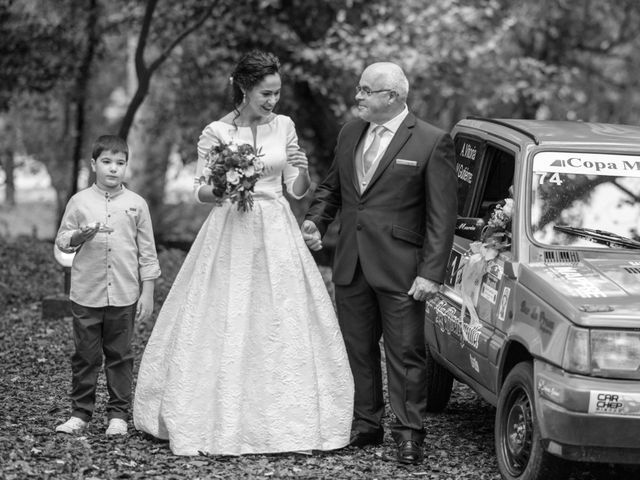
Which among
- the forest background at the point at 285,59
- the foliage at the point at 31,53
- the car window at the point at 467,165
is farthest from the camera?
the forest background at the point at 285,59

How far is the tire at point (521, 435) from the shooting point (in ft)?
17.3

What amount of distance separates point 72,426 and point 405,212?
2.28 metres

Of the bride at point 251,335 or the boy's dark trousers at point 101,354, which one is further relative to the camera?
the boy's dark trousers at point 101,354

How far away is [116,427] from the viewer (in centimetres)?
635

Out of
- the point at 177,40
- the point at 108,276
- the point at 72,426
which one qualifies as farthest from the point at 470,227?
the point at 177,40

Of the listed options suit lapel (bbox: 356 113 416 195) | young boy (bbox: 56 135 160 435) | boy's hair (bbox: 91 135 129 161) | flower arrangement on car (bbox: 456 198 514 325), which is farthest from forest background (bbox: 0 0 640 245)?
flower arrangement on car (bbox: 456 198 514 325)

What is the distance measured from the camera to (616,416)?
4922mm

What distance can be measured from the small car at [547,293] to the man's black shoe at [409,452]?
1.61 feet

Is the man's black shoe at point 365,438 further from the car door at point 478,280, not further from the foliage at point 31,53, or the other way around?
the foliage at point 31,53

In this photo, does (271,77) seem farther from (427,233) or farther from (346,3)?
(346,3)

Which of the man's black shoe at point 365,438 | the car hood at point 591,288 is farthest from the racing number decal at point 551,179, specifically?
the man's black shoe at point 365,438

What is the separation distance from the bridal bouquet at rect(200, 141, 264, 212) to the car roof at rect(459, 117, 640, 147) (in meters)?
1.62

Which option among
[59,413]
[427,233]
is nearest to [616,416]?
[427,233]

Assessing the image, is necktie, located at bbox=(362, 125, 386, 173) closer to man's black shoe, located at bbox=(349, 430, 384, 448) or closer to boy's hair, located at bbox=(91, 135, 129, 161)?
boy's hair, located at bbox=(91, 135, 129, 161)
